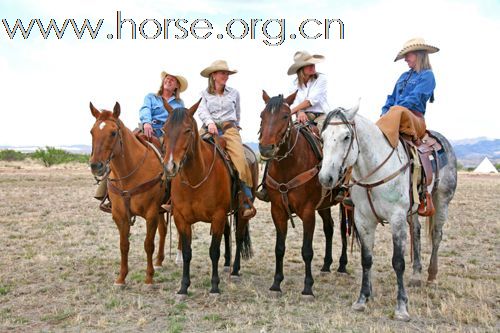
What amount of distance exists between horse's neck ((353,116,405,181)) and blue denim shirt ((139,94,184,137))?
11.4 ft

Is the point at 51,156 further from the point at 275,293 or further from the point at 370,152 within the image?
the point at 370,152

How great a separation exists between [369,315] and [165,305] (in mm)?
2556

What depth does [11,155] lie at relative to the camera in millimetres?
57219

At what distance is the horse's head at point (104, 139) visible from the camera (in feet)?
20.3

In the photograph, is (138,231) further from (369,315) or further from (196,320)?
(369,315)

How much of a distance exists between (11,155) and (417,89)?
5925cm

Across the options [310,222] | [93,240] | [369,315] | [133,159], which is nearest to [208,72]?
[133,159]

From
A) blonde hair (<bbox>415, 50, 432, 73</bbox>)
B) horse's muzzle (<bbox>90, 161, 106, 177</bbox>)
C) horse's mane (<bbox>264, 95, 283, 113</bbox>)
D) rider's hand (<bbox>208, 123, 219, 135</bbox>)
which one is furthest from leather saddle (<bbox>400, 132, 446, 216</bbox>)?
horse's muzzle (<bbox>90, 161, 106, 177</bbox>)

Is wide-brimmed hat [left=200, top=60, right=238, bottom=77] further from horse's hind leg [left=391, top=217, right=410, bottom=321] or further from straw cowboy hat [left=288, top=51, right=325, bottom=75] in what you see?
horse's hind leg [left=391, top=217, right=410, bottom=321]

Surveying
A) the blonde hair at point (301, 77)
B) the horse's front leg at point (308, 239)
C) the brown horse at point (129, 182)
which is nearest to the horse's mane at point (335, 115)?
the horse's front leg at point (308, 239)

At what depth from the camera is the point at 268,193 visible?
6.77 m

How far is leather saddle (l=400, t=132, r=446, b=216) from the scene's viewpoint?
5879 millimetres

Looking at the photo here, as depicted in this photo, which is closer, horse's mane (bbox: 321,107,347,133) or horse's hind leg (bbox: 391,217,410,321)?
horse's mane (bbox: 321,107,347,133)

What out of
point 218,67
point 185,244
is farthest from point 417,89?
point 185,244
